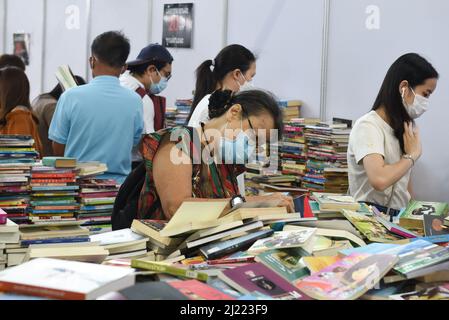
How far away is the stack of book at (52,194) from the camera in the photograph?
3326 mm

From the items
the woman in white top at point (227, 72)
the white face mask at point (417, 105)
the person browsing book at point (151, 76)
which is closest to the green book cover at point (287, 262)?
the white face mask at point (417, 105)

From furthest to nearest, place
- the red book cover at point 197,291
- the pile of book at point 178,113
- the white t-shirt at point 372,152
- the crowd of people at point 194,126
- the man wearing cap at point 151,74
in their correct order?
the pile of book at point 178,113
the man wearing cap at point 151,74
the white t-shirt at point 372,152
the crowd of people at point 194,126
the red book cover at point 197,291

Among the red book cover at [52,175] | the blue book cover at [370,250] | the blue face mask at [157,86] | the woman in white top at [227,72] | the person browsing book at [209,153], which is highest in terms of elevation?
the woman in white top at [227,72]

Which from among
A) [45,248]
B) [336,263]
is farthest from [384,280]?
[45,248]

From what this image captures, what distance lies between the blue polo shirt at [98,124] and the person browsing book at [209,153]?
1060 millimetres

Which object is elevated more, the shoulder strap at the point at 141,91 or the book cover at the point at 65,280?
the shoulder strap at the point at 141,91

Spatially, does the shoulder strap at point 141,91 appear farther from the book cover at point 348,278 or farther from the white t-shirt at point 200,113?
the book cover at point 348,278

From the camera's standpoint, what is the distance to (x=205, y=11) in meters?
7.15

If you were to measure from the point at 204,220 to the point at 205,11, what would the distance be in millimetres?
Answer: 4908

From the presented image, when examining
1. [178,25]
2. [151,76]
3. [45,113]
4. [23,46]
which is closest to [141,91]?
[151,76]

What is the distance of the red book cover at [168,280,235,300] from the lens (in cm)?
175

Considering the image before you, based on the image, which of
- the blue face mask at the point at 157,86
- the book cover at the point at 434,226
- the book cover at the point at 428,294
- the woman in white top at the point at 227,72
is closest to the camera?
the book cover at the point at 428,294

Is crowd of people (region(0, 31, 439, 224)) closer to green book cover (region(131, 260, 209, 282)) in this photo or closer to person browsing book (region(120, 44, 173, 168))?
person browsing book (region(120, 44, 173, 168))

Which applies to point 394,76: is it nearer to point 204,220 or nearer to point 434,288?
point 204,220
